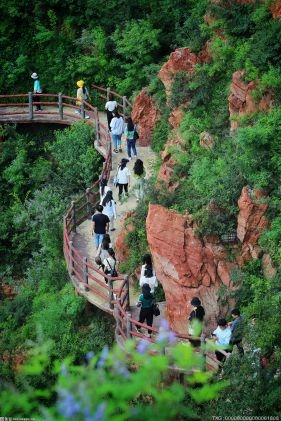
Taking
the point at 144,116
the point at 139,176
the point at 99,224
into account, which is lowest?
the point at 99,224

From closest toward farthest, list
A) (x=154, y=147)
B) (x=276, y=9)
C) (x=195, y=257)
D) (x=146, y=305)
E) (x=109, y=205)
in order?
1. (x=146, y=305)
2. (x=195, y=257)
3. (x=109, y=205)
4. (x=276, y=9)
5. (x=154, y=147)

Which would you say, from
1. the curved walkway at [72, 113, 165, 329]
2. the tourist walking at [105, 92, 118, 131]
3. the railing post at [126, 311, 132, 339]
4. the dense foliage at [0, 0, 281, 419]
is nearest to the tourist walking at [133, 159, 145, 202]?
the curved walkway at [72, 113, 165, 329]

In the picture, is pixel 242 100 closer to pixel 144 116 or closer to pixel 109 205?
pixel 109 205

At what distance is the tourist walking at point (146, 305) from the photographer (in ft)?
65.9

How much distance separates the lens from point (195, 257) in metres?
20.7

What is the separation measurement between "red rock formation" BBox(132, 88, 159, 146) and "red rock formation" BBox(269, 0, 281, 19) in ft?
15.8

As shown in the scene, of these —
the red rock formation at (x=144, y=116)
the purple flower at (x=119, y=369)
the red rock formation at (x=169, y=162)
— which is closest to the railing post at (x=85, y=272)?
the red rock formation at (x=169, y=162)

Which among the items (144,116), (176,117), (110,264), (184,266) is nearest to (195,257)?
(184,266)

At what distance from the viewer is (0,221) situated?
2847 centimetres

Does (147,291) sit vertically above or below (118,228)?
below

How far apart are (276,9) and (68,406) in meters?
16.0

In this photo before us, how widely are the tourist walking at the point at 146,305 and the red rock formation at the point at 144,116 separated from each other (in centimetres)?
769

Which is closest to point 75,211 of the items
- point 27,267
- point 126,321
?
point 27,267

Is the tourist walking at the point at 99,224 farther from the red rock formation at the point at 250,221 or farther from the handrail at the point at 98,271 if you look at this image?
the red rock formation at the point at 250,221
